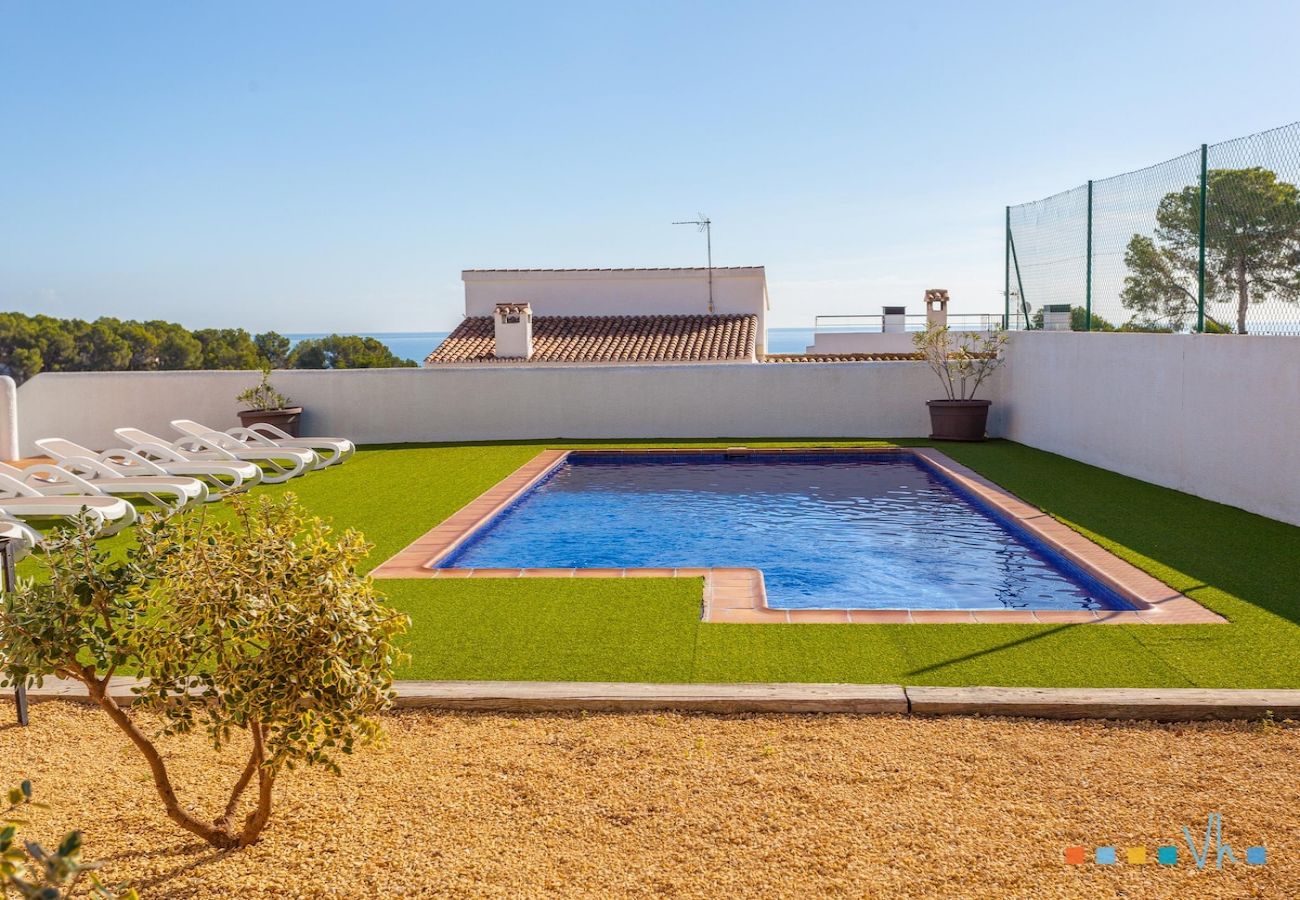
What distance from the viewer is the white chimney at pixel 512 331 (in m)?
23.2

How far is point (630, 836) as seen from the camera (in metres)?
3.48

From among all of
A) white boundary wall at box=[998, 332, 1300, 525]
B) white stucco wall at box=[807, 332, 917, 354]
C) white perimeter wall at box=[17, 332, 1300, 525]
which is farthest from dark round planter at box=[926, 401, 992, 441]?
white stucco wall at box=[807, 332, 917, 354]

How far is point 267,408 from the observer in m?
16.3

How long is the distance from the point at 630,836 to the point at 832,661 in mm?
2039

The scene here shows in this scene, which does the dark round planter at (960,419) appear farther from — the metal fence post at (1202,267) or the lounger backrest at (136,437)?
the lounger backrest at (136,437)

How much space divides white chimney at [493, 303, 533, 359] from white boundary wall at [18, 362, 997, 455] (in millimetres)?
6259

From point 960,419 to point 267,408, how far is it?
1088 centimetres

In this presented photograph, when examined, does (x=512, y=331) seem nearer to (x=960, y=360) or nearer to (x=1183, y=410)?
(x=960, y=360)

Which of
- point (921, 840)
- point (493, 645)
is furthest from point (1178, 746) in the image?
point (493, 645)

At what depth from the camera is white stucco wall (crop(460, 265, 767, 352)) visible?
2686 cm

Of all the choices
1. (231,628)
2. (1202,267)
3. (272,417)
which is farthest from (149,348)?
(231,628)

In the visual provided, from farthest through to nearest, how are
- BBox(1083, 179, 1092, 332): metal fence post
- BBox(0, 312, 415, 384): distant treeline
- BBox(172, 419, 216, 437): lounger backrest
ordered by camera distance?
BBox(0, 312, 415, 384): distant treeline
BBox(172, 419, 216, 437): lounger backrest
BBox(1083, 179, 1092, 332): metal fence post

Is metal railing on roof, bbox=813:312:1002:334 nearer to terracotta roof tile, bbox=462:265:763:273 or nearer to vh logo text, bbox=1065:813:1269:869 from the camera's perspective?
terracotta roof tile, bbox=462:265:763:273

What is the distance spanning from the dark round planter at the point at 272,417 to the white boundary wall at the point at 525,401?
2.76 ft
